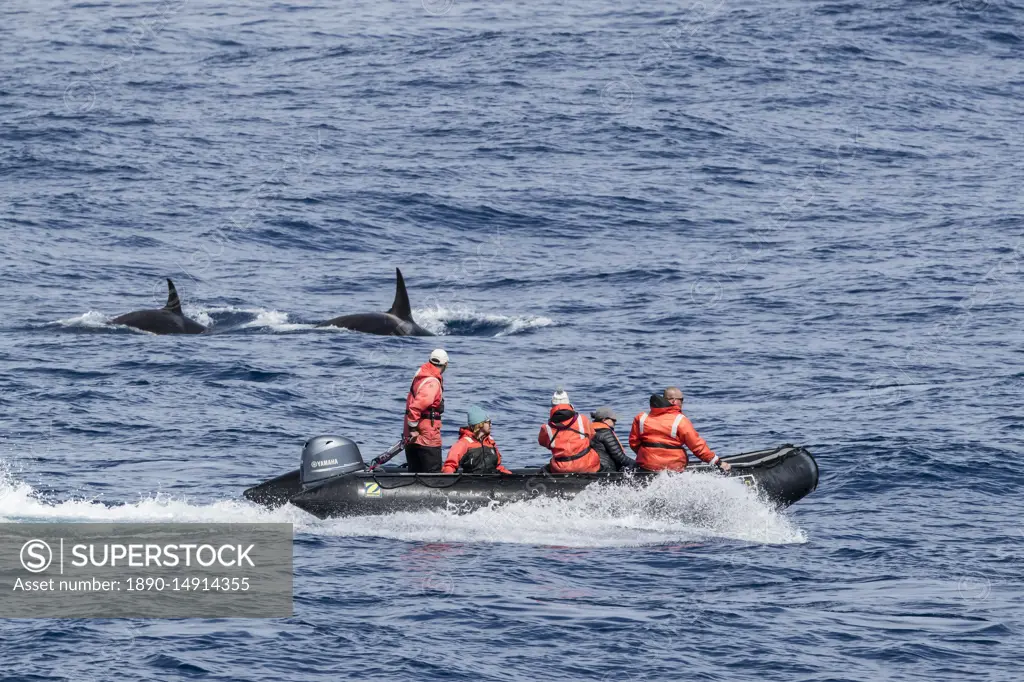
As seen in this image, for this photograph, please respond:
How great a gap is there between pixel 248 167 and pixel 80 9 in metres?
37.3

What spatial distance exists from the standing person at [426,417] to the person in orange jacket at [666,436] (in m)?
2.93

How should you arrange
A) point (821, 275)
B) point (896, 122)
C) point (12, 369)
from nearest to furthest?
point (12, 369) < point (821, 275) < point (896, 122)

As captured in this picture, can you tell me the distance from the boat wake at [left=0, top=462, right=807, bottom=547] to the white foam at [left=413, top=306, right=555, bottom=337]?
45.5 ft

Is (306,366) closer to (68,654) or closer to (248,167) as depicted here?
(68,654)

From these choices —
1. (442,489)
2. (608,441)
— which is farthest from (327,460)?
(608,441)

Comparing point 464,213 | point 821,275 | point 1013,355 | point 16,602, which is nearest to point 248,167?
point 464,213

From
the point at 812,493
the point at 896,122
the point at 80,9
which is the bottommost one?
the point at 812,493

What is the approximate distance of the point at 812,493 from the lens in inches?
918

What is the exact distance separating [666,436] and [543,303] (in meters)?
16.8

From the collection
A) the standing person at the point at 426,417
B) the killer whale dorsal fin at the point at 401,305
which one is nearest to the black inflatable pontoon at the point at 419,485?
the standing person at the point at 426,417

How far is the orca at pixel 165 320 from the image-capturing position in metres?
34.5

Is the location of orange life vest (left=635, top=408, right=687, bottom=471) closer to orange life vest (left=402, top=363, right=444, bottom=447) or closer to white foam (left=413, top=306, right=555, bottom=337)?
orange life vest (left=402, top=363, right=444, bottom=447)

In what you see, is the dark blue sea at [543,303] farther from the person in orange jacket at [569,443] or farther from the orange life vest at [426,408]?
the orange life vest at [426,408]

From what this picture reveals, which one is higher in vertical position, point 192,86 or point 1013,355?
point 192,86
